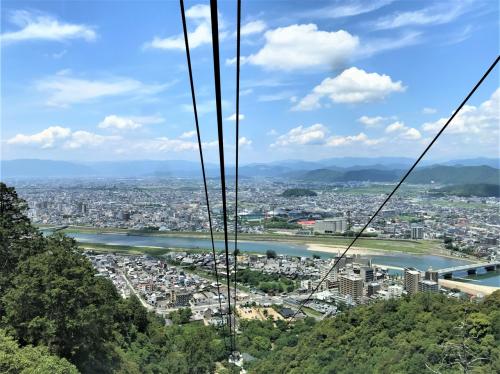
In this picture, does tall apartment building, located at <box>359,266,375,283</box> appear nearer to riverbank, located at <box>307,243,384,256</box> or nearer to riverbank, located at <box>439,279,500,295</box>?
riverbank, located at <box>439,279,500,295</box>

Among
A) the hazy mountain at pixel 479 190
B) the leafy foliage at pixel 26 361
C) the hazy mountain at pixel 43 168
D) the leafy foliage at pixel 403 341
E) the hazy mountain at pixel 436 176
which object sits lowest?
the leafy foliage at pixel 403 341

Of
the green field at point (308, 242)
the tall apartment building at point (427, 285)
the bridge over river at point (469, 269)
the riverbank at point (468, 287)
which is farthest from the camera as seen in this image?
the green field at point (308, 242)

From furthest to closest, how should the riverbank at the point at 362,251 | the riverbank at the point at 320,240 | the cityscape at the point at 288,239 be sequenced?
1. the riverbank at the point at 320,240
2. the riverbank at the point at 362,251
3. the cityscape at the point at 288,239

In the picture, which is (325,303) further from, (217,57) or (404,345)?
(217,57)

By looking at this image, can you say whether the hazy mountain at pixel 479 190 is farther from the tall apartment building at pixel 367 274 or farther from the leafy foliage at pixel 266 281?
the leafy foliage at pixel 266 281

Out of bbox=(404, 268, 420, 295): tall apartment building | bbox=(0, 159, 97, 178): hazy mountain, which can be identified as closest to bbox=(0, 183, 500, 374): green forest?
bbox=(404, 268, 420, 295): tall apartment building

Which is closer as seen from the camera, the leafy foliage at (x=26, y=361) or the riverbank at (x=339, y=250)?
the leafy foliage at (x=26, y=361)

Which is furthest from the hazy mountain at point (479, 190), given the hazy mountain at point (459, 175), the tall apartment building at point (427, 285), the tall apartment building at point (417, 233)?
the tall apartment building at point (427, 285)
